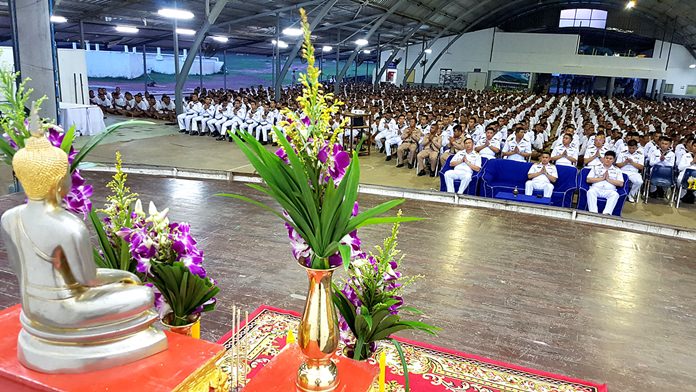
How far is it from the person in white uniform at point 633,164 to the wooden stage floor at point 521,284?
83.7 inches

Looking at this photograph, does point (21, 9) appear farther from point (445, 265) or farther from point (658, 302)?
point (658, 302)

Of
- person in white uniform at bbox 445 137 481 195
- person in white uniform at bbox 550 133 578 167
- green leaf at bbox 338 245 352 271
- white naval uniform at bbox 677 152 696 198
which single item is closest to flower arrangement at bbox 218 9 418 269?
green leaf at bbox 338 245 352 271

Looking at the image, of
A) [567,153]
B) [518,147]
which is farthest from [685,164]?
[518,147]

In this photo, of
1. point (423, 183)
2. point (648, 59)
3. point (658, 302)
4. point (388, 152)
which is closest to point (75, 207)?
point (658, 302)

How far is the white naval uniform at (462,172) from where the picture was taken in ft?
21.4

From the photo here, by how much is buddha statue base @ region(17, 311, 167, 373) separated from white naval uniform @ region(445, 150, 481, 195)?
551cm

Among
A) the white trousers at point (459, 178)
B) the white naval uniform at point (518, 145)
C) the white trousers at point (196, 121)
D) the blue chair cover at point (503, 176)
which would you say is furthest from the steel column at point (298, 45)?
the blue chair cover at point (503, 176)

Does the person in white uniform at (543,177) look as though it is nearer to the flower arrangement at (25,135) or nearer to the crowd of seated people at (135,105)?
the flower arrangement at (25,135)

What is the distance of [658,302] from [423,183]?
4.41 meters

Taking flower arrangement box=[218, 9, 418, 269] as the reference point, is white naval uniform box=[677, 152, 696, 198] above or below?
below

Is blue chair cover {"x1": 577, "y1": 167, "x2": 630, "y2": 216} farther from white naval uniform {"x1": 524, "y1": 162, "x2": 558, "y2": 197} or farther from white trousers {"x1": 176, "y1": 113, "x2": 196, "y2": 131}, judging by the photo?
white trousers {"x1": 176, "y1": 113, "x2": 196, "y2": 131}

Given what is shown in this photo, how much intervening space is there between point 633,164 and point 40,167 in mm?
7301

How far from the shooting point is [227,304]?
10.5 ft

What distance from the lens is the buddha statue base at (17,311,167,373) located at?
1.40 meters
